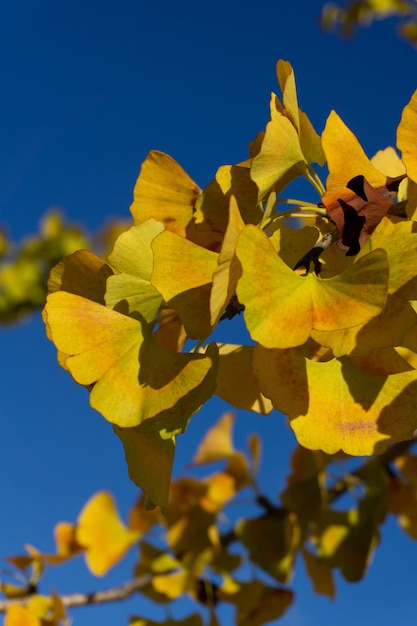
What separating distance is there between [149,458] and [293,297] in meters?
0.16

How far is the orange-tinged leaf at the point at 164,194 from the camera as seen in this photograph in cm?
60

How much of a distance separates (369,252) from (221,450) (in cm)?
137

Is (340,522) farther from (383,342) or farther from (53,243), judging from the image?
(53,243)

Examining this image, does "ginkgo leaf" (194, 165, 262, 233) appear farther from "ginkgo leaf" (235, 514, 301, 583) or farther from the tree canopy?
"ginkgo leaf" (235, 514, 301, 583)

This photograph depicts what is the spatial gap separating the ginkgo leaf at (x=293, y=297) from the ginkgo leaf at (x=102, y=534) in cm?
118

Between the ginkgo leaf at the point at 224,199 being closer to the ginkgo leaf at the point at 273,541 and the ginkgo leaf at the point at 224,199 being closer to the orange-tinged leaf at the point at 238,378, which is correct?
the orange-tinged leaf at the point at 238,378

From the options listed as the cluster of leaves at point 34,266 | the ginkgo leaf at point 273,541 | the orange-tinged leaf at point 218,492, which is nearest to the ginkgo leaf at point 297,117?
the ginkgo leaf at point 273,541

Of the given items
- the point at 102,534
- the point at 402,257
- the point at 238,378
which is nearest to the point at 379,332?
the point at 402,257

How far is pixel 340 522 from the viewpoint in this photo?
147cm

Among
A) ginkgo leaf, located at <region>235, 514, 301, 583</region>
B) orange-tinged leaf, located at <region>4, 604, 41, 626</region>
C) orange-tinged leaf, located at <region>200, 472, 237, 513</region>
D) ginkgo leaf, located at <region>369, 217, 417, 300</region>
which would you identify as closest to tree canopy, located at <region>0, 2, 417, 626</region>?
ginkgo leaf, located at <region>369, 217, 417, 300</region>

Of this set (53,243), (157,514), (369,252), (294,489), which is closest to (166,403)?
(369,252)

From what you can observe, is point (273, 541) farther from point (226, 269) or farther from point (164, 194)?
point (226, 269)

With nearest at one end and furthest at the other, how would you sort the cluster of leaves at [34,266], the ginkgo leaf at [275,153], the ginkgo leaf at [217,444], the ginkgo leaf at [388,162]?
the ginkgo leaf at [275,153] → the ginkgo leaf at [388,162] → the ginkgo leaf at [217,444] → the cluster of leaves at [34,266]

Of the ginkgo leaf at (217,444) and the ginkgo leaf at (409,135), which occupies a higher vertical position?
the ginkgo leaf at (217,444)
